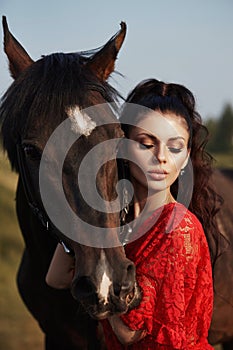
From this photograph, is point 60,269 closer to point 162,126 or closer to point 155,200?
point 155,200

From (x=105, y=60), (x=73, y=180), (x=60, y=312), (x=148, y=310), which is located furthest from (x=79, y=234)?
(x=60, y=312)

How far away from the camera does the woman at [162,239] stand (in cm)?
213

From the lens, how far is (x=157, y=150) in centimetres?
235

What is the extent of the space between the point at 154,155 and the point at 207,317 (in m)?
0.66

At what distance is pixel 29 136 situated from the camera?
228cm

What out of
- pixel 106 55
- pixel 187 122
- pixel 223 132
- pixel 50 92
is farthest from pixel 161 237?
pixel 223 132

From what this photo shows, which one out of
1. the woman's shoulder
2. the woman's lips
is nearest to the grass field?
the woman's lips

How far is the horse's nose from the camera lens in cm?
195

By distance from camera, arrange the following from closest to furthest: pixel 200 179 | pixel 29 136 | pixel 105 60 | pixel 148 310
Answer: pixel 148 310 < pixel 29 136 < pixel 105 60 < pixel 200 179

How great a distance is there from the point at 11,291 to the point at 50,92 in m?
6.33

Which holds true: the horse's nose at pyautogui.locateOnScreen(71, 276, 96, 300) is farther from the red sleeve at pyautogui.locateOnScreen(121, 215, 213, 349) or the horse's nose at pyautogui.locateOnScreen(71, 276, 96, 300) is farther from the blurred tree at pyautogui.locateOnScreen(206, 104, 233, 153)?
the blurred tree at pyautogui.locateOnScreen(206, 104, 233, 153)

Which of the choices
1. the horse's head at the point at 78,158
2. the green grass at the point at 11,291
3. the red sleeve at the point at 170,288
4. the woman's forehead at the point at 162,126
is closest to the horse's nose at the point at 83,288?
the horse's head at the point at 78,158

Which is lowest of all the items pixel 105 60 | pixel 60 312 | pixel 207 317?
pixel 60 312

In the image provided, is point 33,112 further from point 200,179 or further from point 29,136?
point 200,179
